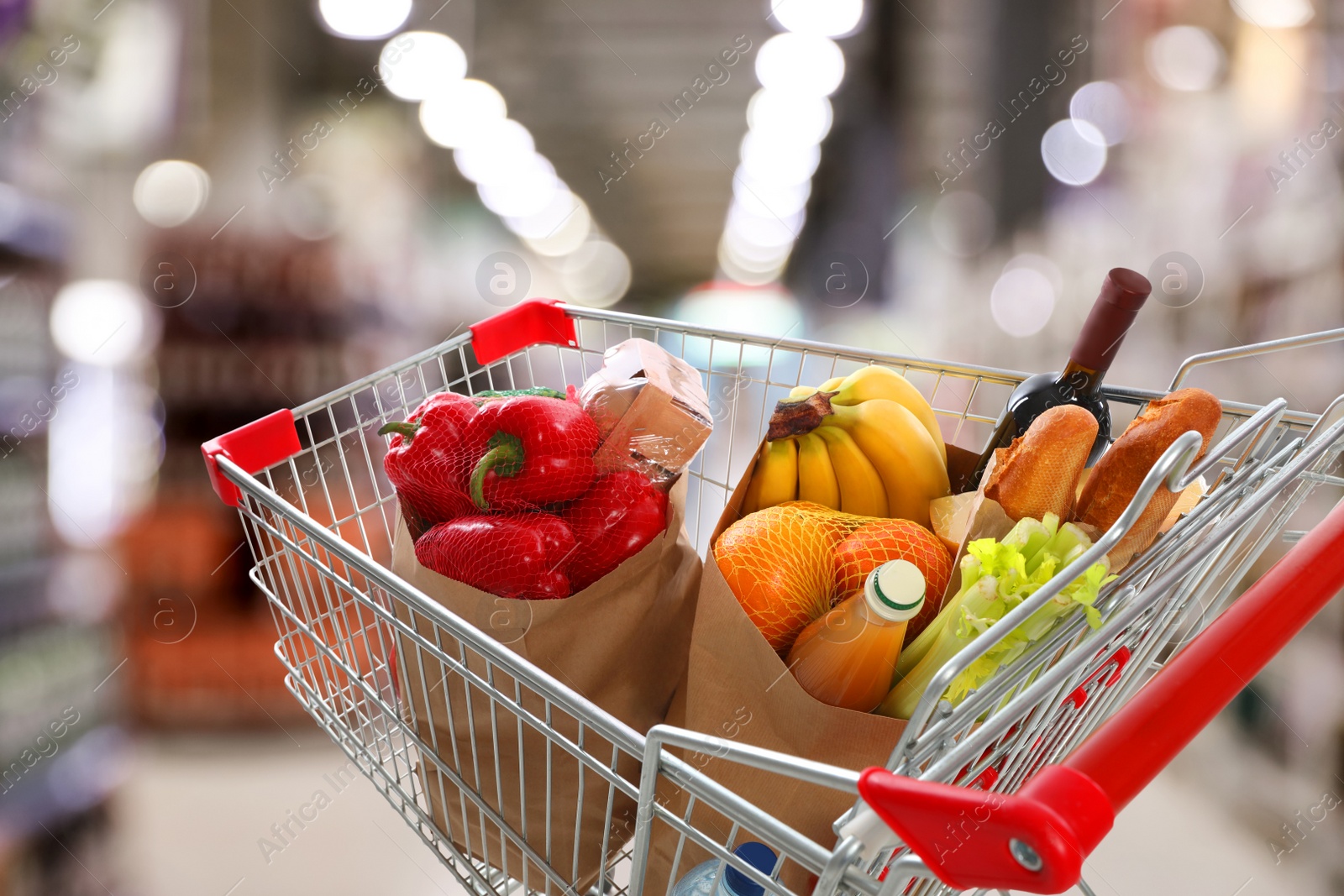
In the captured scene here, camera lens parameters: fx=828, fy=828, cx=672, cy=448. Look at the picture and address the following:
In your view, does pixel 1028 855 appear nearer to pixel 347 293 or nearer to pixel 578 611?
pixel 578 611

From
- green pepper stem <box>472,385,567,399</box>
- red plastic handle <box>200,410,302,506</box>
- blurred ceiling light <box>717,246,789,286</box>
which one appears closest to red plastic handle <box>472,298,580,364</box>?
green pepper stem <box>472,385,567,399</box>

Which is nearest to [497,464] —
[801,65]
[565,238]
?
[801,65]

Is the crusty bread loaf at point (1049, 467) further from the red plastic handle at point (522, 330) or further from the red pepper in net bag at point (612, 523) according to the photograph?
the red plastic handle at point (522, 330)

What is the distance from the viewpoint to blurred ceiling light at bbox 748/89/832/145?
3.85 meters

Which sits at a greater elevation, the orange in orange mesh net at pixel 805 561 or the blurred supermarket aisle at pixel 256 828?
the orange in orange mesh net at pixel 805 561

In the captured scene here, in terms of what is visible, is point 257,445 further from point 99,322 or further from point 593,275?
point 593,275

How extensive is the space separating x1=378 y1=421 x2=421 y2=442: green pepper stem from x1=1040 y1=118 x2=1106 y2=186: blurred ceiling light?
6.34 feet

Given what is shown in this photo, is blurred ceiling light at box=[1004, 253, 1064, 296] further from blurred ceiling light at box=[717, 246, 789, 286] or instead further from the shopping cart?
blurred ceiling light at box=[717, 246, 789, 286]

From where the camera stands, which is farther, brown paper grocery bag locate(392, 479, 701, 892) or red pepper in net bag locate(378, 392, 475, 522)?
red pepper in net bag locate(378, 392, 475, 522)

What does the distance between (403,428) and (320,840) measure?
4.61 ft

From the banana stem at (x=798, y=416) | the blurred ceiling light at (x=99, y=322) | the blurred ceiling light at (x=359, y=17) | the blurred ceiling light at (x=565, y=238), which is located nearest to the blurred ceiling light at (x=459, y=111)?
the blurred ceiling light at (x=359, y=17)

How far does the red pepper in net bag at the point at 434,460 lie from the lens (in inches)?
33.4

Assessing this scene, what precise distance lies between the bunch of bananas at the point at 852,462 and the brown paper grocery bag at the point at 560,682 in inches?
4.6

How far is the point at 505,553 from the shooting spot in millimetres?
760
